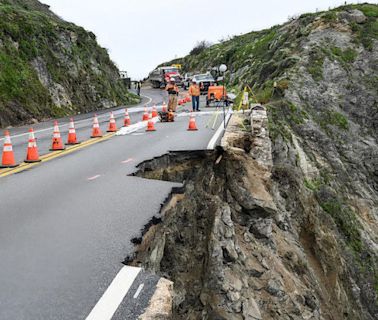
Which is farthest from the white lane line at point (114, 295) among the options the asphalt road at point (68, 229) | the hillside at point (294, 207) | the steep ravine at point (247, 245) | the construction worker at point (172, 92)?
the construction worker at point (172, 92)

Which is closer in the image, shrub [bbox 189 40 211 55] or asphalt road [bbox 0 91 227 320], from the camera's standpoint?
asphalt road [bbox 0 91 227 320]

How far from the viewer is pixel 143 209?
675cm

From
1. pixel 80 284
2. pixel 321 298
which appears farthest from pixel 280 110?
pixel 80 284

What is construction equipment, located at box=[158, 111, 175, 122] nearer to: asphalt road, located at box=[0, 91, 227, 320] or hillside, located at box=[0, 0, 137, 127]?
hillside, located at box=[0, 0, 137, 127]

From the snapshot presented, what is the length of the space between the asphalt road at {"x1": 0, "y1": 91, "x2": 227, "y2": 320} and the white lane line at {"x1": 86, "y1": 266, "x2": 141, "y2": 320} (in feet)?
0.20

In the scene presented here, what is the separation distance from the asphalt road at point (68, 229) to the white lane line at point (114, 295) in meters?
0.06

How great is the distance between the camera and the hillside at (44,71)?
25203mm

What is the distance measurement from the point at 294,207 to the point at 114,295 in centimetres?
1071

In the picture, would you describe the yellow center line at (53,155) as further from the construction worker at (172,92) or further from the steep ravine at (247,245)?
the construction worker at (172,92)

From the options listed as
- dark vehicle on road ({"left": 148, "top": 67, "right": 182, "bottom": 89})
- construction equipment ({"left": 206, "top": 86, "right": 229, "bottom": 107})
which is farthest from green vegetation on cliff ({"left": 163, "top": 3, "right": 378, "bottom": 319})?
dark vehicle on road ({"left": 148, "top": 67, "right": 182, "bottom": 89})

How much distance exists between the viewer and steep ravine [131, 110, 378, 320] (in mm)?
7723

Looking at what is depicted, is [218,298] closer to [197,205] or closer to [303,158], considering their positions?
[197,205]

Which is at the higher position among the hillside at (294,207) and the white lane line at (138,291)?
the white lane line at (138,291)

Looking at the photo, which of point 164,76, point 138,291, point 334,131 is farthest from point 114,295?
point 164,76
